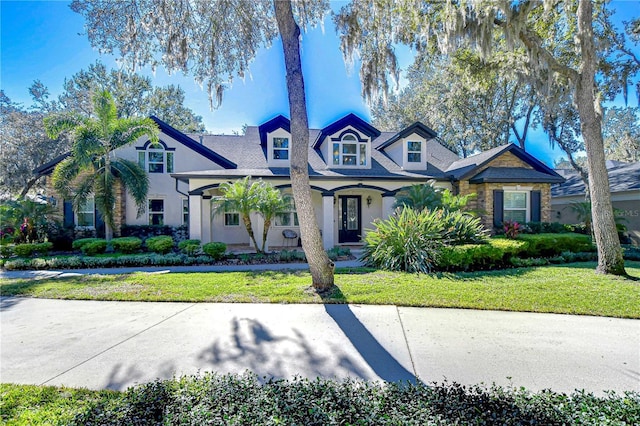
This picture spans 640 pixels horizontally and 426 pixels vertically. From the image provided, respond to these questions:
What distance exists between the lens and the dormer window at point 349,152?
46.5 feet

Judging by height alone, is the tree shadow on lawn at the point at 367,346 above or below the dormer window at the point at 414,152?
below

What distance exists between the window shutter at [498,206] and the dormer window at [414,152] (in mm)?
3667

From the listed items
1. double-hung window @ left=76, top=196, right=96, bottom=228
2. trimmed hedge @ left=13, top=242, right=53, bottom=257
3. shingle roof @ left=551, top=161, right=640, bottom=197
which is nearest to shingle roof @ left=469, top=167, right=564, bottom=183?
shingle roof @ left=551, top=161, right=640, bottom=197

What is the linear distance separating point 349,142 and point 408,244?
288 inches

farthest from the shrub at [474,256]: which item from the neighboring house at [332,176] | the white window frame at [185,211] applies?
the white window frame at [185,211]

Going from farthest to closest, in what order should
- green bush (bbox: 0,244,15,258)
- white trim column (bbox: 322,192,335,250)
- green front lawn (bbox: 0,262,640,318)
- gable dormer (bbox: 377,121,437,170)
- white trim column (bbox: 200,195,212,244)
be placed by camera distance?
gable dormer (bbox: 377,121,437,170)
white trim column (bbox: 200,195,212,244)
white trim column (bbox: 322,192,335,250)
green bush (bbox: 0,244,15,258)
green front lawn (bbox: 0,262,640,318)

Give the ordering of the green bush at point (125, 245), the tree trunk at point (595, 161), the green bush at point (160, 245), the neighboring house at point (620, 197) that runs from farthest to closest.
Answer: the neighboring house at point (620, 197)
the green bush at point (125, 245)
the green bush at point (160, 245)
the tree trunk at point (595, 161)

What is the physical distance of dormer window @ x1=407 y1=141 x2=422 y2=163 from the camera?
1466 cm

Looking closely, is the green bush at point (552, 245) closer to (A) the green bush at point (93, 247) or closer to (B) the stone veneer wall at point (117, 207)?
(A) the green bush at point (93, 247)

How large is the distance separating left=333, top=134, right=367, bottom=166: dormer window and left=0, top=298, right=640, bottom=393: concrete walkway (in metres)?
9.87

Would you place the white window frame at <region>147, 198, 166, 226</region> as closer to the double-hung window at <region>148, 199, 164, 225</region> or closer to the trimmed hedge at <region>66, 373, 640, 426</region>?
the double-hung window at <region>148, 199, 164, 225</region>

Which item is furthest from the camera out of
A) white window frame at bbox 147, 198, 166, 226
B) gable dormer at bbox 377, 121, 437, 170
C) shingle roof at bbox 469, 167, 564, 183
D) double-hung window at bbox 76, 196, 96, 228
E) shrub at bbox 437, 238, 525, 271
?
gable dormer at bbox 377, 121, 437, 170

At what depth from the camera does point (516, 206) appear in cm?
1311

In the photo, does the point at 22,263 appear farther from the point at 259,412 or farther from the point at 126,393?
the point at 259,412
